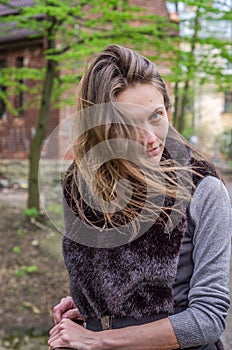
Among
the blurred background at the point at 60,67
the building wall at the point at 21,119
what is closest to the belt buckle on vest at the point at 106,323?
the blurred background at the point at 60,67

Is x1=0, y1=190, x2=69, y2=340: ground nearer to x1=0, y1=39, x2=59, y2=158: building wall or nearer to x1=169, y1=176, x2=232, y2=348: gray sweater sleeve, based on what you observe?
x1=169, y1=176, x2=232, y2=348: gray sweater sleeve

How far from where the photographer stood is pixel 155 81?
146 centimetres

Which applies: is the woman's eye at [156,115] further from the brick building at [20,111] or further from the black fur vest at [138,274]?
the brick building at [20,111]

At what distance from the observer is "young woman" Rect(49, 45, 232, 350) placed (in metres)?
1.30

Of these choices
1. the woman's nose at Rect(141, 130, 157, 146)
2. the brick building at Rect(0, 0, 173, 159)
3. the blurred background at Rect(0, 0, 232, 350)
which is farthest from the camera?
the brick building at Rect(0, 0, 173, 159)

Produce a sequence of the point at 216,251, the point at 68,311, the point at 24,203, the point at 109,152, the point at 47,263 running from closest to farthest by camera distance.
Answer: the point at 216,251
the point at 109,152
the point at 68,311
the point at 47,263
the point at 24,203

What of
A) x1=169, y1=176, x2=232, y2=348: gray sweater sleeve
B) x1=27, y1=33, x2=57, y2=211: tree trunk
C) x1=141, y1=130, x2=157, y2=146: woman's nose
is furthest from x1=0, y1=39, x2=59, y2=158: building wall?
x1=169, y1=176, x2=232, y2=348: gray sweater sleeve

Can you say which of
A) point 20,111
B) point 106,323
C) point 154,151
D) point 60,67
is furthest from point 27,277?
point 20,111

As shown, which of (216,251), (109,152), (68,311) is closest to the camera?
(216,251)

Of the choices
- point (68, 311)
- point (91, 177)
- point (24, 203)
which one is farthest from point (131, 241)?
point (24, 203)

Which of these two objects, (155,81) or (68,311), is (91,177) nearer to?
(155,81)

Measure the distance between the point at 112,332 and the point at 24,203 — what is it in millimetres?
9176

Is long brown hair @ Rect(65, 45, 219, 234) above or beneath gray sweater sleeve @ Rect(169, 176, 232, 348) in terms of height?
above

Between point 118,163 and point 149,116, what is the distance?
0.15 meters
